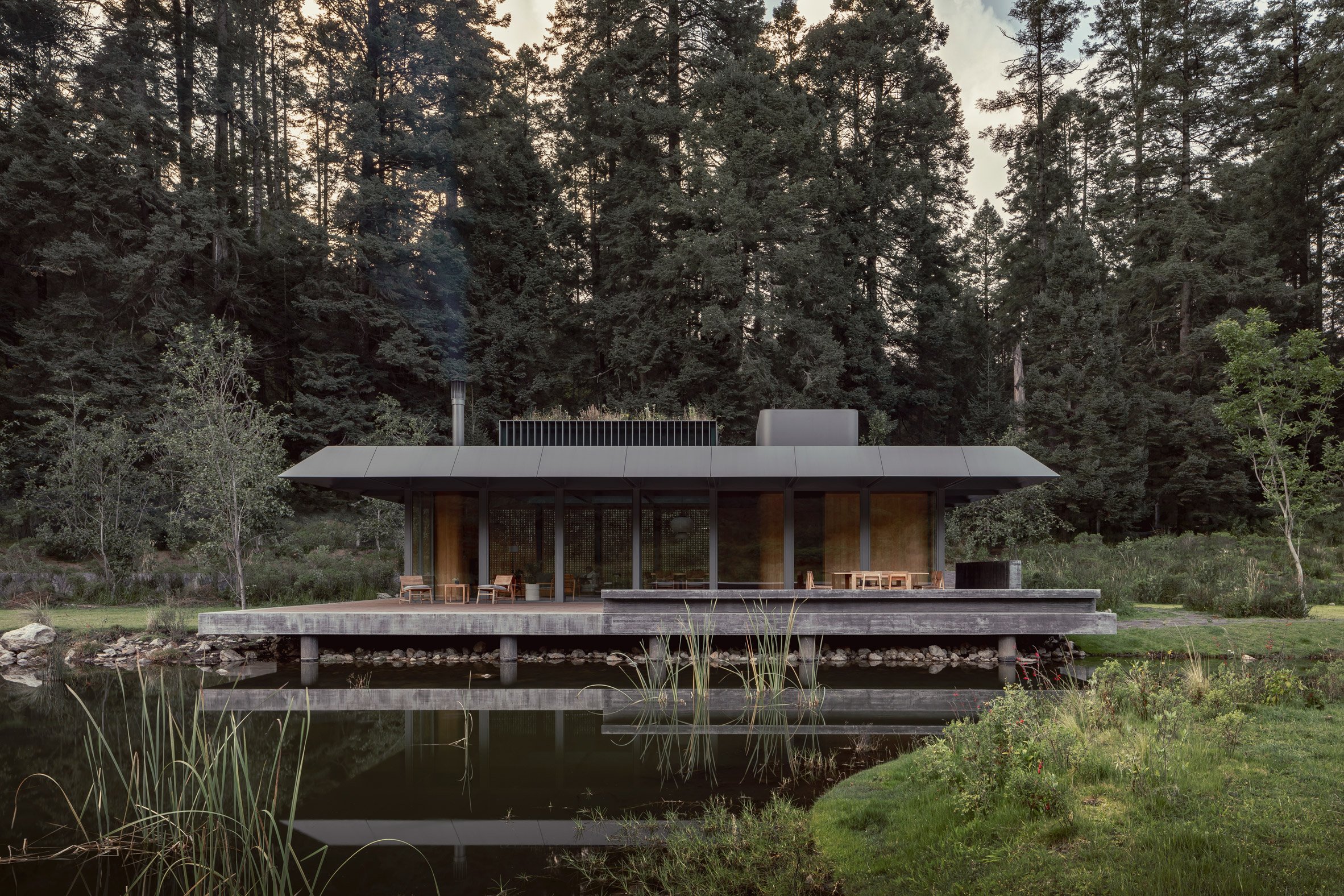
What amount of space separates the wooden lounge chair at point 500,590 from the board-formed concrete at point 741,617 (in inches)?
102

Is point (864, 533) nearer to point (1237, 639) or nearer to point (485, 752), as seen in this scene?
point (1237, 639)

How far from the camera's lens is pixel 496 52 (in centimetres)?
3127

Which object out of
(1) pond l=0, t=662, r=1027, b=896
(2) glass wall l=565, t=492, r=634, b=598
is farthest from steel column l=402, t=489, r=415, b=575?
(1) pond l=0, t=662, r=1027, b=896

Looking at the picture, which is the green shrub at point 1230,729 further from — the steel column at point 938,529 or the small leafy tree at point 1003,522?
the small leafy tree at point 1003,522

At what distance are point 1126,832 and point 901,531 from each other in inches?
408

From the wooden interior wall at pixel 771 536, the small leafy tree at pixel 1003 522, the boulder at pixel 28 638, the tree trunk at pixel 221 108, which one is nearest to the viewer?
the boulder at pixel 28 638

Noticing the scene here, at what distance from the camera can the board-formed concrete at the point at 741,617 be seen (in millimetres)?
10984

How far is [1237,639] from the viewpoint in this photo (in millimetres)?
10695

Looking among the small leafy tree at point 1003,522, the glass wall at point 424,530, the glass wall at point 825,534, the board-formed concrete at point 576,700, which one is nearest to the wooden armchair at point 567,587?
the glass wall at point 424,530

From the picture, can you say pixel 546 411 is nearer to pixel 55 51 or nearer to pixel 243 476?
pixel 243 476

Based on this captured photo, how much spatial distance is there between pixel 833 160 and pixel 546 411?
1341 centimetres

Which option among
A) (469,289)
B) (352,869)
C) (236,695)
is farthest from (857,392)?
(352,869)

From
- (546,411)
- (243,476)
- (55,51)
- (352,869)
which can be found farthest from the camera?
(546,411)

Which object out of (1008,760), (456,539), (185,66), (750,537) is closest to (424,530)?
(456,539)
